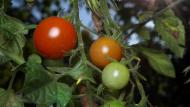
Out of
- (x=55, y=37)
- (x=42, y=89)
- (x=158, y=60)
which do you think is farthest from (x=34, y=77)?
(x=158, y=60)

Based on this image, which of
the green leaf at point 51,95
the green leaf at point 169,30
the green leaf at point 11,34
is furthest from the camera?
the green leaf at point 169,30

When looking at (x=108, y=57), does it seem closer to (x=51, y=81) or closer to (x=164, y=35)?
(x=51, y=81)

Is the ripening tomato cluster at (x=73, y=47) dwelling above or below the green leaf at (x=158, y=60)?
above

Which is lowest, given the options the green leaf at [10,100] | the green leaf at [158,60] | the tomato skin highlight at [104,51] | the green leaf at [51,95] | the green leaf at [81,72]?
the green leaf at [158,60]

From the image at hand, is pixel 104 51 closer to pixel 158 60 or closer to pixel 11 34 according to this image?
pixel 11 34

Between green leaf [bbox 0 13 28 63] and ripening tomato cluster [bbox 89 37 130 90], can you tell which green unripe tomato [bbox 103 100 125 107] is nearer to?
ripening tomato cluster [bbox 89 37 130 90]

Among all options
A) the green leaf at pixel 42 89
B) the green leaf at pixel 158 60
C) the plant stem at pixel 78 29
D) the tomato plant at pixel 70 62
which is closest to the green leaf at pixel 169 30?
the green leaf at pixel 158 60

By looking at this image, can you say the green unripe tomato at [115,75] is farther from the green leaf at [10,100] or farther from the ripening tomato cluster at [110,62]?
the green leaf at [10,100]
